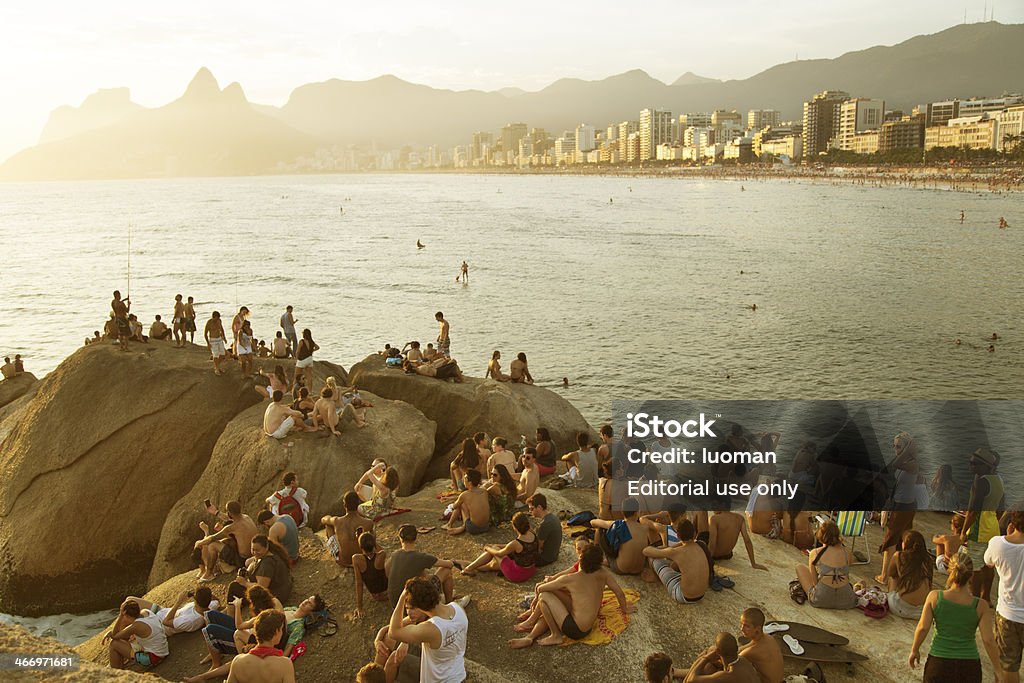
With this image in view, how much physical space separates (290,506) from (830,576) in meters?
7.63

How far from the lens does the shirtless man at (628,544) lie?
914 centimetres

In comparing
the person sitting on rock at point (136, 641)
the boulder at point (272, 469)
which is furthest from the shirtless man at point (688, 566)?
→ the boulder at point (272, 469)

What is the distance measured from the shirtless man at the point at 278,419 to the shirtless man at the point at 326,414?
326mm

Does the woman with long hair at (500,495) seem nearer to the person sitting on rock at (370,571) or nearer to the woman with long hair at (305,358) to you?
the person sitting on rock at (370,571)

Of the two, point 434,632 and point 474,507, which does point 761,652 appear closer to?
point 434,632

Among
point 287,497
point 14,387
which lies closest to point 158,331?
point 14,387

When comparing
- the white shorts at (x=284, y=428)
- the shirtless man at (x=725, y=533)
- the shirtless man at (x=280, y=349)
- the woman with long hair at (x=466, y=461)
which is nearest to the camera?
the shirtless man at (x=725, y=533)

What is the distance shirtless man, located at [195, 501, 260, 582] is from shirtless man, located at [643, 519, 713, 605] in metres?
5.59

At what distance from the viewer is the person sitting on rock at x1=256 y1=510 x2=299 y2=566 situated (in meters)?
9.70

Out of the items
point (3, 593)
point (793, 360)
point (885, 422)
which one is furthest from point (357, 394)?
point (793, 360)

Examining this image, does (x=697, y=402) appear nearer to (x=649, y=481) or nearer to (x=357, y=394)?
(x=357, y=394)

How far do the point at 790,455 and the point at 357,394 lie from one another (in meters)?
11.0

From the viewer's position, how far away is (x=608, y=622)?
8148mm

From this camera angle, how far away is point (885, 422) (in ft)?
74.7
